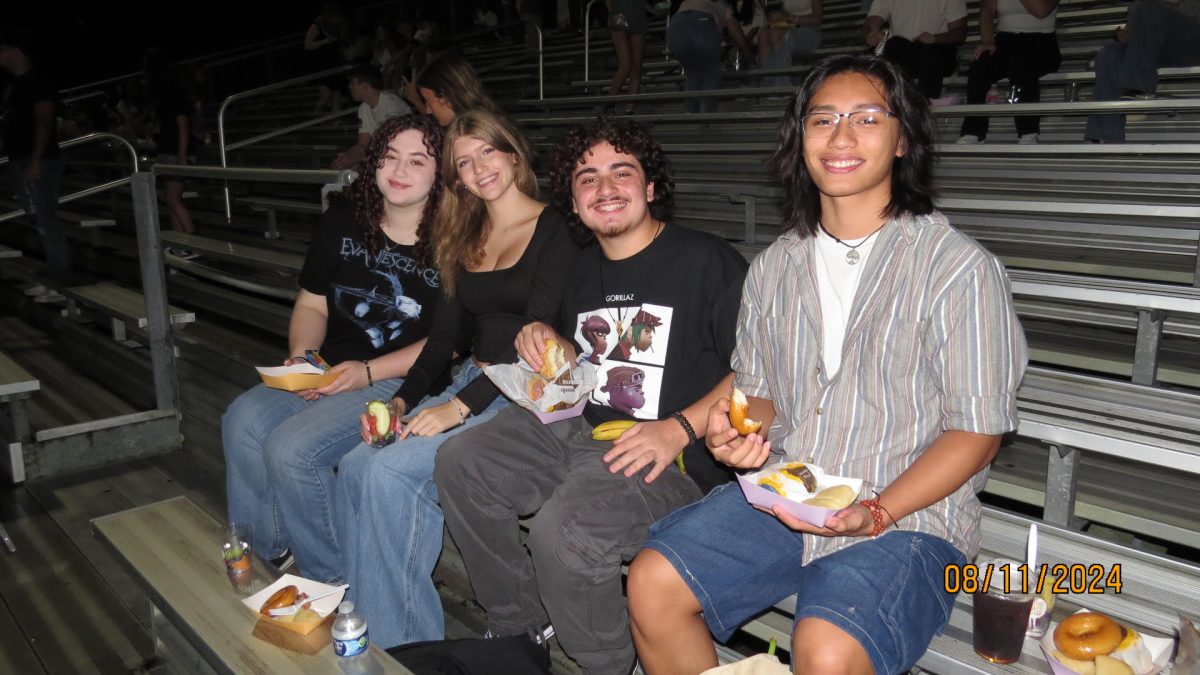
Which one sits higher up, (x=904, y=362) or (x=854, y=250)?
(x=854, y=250)

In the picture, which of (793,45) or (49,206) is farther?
(793,45)

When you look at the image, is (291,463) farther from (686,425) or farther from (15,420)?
(15,420)

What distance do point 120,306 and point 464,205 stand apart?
252cm

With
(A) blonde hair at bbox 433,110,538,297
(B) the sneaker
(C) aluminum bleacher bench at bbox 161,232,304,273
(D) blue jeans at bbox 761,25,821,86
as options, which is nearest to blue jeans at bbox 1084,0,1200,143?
(D) blue jeans at bbox 761,25,821,86

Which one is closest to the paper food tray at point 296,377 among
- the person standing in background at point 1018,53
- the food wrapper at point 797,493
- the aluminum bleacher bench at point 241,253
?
the aluminum bleacher bench at point 241,253

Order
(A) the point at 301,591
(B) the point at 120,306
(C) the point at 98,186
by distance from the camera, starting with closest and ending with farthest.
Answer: (A) the point at 301,591
(B) the point at 120,306
(C) the point at 98,186

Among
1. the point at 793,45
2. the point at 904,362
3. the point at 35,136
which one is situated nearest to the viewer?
the point at 904,362

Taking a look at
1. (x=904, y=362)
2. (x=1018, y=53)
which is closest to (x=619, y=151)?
(x=904, y=362)

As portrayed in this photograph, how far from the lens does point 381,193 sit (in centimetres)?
277

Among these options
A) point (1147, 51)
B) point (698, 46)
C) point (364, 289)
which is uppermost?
point (698, 46)

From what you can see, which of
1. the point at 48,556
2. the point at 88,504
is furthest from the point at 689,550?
the point at 88,504

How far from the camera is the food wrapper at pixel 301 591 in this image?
1.87 meters

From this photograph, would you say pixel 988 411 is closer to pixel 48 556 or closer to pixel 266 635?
pixel 266 635

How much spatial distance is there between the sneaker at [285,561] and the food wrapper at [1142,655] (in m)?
2.15
